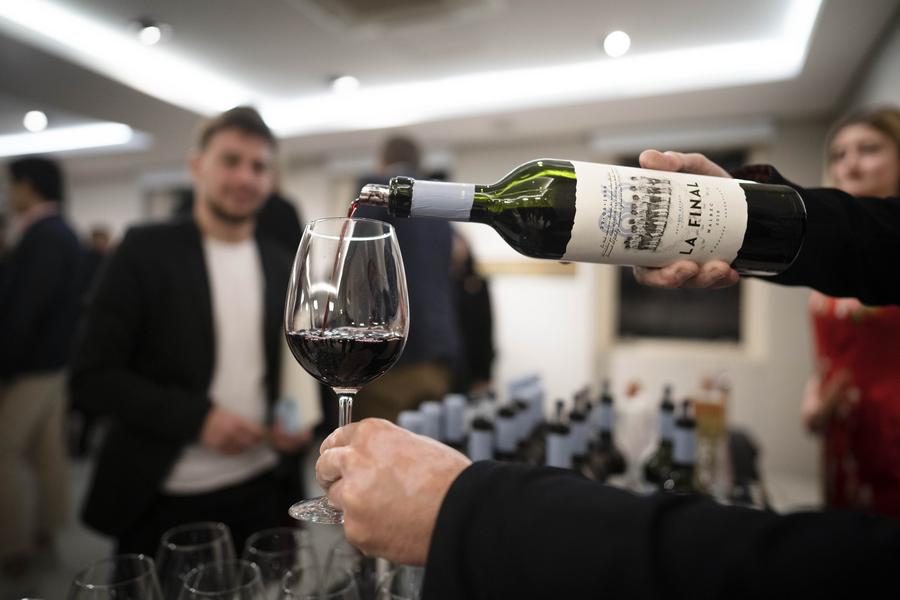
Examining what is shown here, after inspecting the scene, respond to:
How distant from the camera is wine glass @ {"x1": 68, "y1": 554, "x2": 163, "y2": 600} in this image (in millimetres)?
584

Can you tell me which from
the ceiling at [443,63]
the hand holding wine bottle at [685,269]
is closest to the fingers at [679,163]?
the hand holding wine bottle at [685,269]

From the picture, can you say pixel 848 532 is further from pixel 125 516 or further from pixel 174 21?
pixel 174 21

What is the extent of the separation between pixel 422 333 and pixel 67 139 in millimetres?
5482

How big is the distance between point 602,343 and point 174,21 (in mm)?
3816

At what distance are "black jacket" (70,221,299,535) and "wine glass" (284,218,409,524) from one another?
32.8 inches

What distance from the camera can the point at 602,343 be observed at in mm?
4695

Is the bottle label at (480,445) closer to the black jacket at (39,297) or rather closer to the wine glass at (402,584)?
the wine glass at (402,584)

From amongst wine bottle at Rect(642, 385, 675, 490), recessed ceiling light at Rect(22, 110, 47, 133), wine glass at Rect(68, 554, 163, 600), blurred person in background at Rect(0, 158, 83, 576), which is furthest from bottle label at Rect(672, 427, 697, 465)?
recessed ceiling light at Rect(22, 110, 47, 133)

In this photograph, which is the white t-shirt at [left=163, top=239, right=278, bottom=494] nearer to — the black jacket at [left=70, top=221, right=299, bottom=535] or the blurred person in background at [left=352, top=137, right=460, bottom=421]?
the black jacket at [left=70, top=221, right=299, bottom=535]

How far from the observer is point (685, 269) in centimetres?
60

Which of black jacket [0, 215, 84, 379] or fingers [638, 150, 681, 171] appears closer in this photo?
fingers [638, 150, 681, 171]

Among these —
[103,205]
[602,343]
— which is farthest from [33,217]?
[103,205]

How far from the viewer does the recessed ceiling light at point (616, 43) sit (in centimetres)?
299

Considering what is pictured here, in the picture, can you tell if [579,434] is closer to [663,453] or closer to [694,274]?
[663,453]
